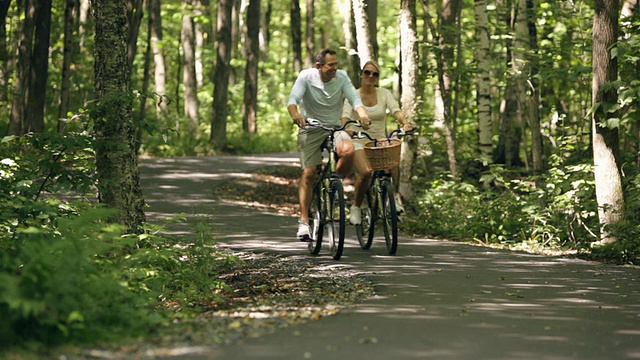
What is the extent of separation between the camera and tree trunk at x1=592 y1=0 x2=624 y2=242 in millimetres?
13812

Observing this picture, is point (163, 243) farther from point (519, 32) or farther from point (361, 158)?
point (519, 32)

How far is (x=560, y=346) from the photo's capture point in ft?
23.9

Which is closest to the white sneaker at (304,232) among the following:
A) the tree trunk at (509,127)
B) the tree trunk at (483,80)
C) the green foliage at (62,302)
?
the green foliage at (62,302)

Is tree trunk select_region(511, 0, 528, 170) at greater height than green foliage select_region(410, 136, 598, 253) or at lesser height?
greater

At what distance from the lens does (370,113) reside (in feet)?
46.4

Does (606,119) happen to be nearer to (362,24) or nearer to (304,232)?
(304,232)

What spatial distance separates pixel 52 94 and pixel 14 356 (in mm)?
29844

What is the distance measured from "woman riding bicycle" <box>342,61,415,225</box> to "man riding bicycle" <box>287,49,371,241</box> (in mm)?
402

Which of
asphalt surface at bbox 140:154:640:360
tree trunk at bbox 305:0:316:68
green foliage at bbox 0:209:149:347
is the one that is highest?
tree trunk at bbox 305:0:316:68

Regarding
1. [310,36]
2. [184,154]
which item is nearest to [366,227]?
[184,154]

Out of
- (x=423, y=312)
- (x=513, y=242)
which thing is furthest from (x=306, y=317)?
(x=513, y=242)

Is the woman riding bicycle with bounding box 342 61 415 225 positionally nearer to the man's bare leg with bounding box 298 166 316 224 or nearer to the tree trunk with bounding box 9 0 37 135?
the man's bare leg with bounding box 298 166 316 224

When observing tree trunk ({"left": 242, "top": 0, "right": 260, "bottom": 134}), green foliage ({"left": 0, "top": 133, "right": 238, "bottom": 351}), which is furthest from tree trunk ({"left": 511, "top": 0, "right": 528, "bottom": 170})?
tree trunk ({"left": 242, "top": 0, "right": 260, "bottom": 134})

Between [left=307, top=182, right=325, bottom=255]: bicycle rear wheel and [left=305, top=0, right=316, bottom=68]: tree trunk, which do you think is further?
[left=305, top=0, right=316, bottom=68]: tree trunk
